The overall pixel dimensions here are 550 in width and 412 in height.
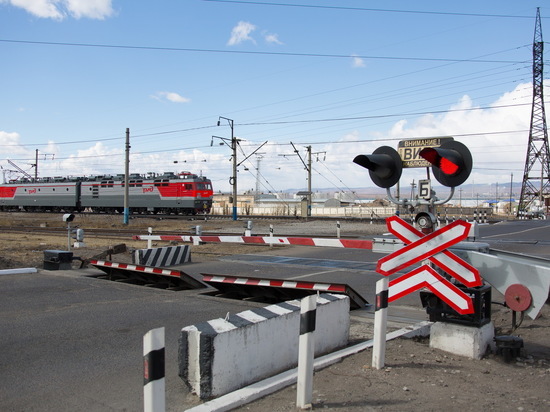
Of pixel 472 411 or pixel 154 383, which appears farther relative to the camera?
pixel 472 411

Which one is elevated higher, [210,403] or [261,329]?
[261,329]

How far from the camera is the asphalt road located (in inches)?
174

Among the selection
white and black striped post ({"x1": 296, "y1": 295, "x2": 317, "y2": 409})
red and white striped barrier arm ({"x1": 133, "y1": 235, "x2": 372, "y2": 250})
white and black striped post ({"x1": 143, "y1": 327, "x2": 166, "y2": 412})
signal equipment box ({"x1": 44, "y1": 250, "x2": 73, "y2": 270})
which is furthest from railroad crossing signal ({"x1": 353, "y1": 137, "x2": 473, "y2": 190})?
signal equipment box ({"x1": 44, "y1": 250, "x2": 73, "y2": 270})

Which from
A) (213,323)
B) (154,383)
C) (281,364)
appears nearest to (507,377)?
(281,364)

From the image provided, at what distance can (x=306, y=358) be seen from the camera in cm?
393

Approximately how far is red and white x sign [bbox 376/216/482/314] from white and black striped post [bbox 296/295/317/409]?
6.17 ft

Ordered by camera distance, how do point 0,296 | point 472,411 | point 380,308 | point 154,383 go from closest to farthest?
point 154,383, point 472,411, point 380,308, point 0,296

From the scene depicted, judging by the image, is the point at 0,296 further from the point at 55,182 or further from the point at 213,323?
the point at 55,182

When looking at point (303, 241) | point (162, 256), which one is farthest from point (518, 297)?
point (162, 256)

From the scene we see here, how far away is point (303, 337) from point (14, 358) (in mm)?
3388

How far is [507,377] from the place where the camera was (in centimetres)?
475

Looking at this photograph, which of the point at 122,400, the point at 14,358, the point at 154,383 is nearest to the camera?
the point at 154,383

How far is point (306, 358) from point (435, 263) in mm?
2316

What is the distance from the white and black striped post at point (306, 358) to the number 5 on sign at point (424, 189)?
2634 millimetres
